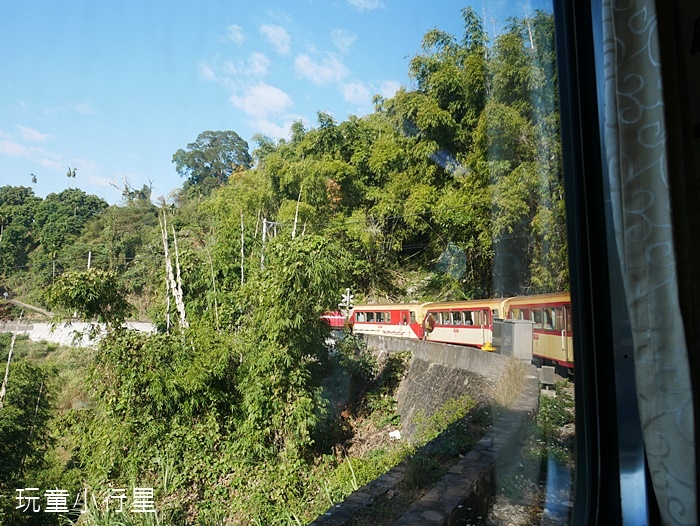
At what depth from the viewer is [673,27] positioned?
0.92 meters

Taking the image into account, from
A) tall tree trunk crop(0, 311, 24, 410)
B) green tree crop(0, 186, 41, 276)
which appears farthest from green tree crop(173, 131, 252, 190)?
tall tree trunk crop(0, 311, 24, 410)

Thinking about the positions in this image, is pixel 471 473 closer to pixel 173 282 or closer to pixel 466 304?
pixel 466 304

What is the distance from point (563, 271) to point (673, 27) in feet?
1.54

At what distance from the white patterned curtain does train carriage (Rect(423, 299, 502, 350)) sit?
2.60 ft

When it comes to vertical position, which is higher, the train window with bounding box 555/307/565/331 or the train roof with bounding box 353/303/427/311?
the train roof with bounding box 353/303/427/311

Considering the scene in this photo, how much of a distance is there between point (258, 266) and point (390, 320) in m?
1.40

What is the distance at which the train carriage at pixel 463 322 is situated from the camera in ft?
7.19

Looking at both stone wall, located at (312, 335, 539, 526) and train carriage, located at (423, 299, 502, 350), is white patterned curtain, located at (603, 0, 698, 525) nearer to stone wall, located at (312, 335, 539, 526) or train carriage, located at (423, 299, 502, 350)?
stone wall, located at (312, 335, 539, 526)

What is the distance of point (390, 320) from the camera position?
427 centimetres

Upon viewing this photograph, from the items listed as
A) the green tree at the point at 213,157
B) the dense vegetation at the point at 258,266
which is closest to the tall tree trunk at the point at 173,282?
the dense vegetation at the point at 258,266

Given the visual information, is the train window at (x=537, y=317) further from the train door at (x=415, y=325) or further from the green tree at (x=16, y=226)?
the train door at (x=415, y=325)

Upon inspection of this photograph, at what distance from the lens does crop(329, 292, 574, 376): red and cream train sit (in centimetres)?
115

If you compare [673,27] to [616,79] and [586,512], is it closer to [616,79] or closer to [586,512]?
[616,79]

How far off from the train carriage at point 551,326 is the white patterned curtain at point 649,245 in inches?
7.3
